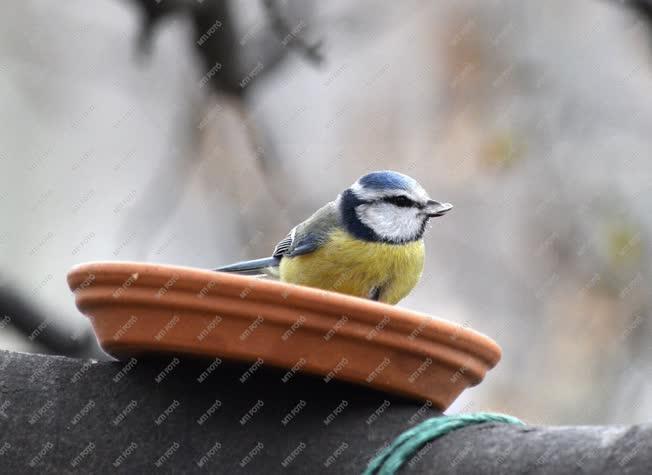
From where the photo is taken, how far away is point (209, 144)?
10.6 ft

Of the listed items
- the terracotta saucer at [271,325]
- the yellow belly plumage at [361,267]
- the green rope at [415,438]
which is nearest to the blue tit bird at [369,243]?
the yellow belly plumage at [361,267]

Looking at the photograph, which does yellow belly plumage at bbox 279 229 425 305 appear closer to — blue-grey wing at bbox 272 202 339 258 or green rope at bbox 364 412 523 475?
blue-grey wing at bbox 272 202 339 258

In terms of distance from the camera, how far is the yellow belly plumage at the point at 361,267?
2.08 meters

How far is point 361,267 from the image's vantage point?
210 centimetres

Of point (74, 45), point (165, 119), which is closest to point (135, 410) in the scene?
point (165, 119)

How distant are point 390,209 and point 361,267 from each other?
15 cm

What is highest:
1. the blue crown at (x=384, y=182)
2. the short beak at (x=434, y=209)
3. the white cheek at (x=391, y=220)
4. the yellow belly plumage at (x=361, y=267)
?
the blue crown at (x=384, y=182)

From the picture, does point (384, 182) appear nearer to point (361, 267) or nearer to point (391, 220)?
point (391, 220)

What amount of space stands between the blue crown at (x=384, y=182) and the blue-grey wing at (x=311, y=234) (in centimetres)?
11

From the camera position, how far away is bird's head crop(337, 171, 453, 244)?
216cm

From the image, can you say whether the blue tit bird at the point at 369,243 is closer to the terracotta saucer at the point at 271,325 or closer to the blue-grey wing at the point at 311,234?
the blue-grey wing at the point at 311,234

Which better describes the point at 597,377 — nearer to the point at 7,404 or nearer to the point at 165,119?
the point at 165,119

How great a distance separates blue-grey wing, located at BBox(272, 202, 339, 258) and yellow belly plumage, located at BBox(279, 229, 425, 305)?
0.06ft

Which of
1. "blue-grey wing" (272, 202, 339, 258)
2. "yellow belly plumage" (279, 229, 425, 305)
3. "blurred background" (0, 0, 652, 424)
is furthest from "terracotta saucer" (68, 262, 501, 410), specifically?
"blurred background" (0, 0, 652, 424)
